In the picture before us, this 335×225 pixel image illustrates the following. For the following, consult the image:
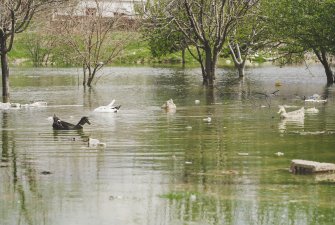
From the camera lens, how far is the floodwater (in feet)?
39.7

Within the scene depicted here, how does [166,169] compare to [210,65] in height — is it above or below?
below

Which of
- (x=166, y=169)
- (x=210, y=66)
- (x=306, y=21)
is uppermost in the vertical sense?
(x=306, y=21)

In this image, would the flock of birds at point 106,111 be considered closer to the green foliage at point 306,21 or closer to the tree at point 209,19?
the green foliage at point 306,21

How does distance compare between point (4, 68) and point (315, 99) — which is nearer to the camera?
point (4, 68)

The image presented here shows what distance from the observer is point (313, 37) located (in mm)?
39938

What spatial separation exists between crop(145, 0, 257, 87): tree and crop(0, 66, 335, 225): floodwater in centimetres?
1355

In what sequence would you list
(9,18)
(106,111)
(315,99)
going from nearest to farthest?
(106,111) < (9,18) < (315,99)

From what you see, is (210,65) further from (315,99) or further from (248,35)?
(248,35)

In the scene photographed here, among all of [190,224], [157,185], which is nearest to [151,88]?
[157,185]

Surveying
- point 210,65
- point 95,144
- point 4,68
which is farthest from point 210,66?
point 95,144

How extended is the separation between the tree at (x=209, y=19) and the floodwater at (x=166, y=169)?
13.6 meters

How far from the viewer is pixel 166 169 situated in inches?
623

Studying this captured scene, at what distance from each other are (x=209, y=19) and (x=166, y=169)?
32646 millimetres

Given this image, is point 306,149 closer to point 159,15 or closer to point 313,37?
point 313,37
